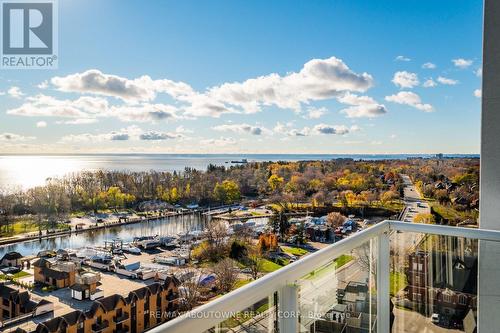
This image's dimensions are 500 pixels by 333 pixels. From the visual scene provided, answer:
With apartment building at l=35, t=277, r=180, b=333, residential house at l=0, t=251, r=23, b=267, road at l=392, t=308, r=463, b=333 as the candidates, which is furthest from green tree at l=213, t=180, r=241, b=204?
road at l=392, t=308, r=463, b=333

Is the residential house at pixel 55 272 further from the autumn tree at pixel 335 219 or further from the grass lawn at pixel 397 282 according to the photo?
the grass lawn at pixel 397 282

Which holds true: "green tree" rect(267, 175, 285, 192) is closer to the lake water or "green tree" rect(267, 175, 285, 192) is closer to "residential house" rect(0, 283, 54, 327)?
the lake water

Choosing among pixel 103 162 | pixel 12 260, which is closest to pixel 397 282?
pixel 12 260

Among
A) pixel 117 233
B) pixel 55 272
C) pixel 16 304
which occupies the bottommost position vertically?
pixel 16 304

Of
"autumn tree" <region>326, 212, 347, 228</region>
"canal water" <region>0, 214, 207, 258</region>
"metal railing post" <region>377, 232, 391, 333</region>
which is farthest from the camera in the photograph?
"autumn tree" <region>326, 212, 347, 228</region>

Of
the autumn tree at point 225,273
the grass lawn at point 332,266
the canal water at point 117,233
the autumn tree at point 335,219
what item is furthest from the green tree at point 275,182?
the grass lawn at point 332,266

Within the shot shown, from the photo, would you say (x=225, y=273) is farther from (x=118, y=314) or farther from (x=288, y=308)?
(x=288, y=308)

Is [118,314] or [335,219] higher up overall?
[335,219]

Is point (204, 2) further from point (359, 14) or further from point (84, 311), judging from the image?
point (84, 311)
